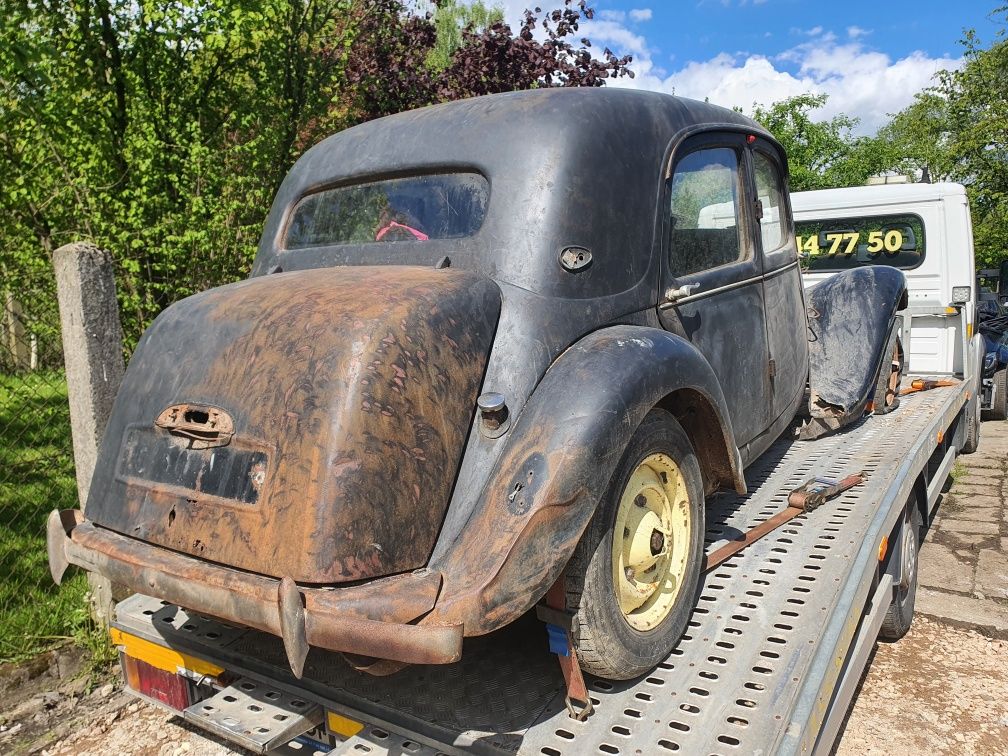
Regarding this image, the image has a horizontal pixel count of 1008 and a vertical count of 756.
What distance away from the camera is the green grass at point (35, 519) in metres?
3.52

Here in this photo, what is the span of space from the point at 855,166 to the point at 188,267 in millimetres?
19637

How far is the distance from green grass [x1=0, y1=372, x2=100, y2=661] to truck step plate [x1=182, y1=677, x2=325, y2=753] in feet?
6.02

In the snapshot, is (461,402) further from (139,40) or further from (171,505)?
(139,40)

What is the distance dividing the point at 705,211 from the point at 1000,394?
23.1ft

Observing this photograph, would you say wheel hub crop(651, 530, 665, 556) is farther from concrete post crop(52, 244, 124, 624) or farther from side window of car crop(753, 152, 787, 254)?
concrete post crop(52, 244, 124, 624)

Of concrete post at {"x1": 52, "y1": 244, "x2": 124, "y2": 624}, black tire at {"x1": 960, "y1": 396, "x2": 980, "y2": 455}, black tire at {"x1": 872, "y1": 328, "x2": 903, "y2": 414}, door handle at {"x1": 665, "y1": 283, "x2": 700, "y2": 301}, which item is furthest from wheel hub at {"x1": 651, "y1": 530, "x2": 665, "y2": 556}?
black tire at {"x1": 960, "y1": 396, "x2": 980, "y2": 455}

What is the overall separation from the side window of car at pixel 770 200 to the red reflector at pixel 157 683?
9.45 feet

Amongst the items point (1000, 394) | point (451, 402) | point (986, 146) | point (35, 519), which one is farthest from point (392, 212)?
point (986, 146)

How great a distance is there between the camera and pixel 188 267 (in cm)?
483

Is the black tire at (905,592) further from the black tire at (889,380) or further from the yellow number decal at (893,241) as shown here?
the yellow number decal at (893,241)

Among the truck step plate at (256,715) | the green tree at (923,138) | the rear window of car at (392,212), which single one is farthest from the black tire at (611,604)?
the green tree at (923,138)

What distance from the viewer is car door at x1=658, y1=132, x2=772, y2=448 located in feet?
8.79

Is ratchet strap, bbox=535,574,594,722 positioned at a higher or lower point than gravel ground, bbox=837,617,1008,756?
higher

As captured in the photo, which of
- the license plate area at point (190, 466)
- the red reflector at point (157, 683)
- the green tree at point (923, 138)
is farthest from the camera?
the green tree at point (923, 138)
